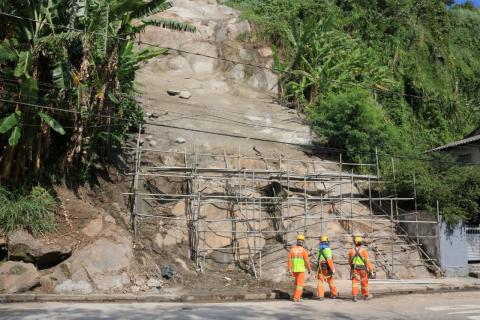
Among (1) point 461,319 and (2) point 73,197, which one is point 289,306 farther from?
(2) point 73,197

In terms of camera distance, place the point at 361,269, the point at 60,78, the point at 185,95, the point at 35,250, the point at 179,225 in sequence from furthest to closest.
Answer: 1. the point at 185,95
2. the point at 179,225
3. the point at 60,78
4. the point at 35,250
5. the point at 361,269

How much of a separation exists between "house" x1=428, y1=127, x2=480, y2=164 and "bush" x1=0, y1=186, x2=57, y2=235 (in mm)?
17185

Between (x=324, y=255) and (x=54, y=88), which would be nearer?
(x=324, y=255)

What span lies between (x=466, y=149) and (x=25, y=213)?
1891cm

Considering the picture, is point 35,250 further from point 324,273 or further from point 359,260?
point 359,260

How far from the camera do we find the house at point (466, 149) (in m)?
22.9

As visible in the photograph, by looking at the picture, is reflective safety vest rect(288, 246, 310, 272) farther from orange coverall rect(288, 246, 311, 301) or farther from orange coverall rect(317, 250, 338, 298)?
orange coverall rect(317, 250, 338, 298)

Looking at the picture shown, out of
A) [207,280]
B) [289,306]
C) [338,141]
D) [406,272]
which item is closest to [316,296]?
[289,306]

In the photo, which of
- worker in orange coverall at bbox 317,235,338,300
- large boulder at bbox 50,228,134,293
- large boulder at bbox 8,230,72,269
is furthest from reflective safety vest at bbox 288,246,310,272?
large boulder at bbox 8,230,72,269

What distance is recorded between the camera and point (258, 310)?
391 inches

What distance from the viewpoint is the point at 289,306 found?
10.7 m

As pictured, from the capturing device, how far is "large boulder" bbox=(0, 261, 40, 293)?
11.4m

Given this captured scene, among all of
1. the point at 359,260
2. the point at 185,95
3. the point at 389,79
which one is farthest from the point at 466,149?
the point at 359,260

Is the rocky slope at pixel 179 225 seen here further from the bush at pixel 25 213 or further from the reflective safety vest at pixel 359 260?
the reflective safety vest at pixel 359 260
